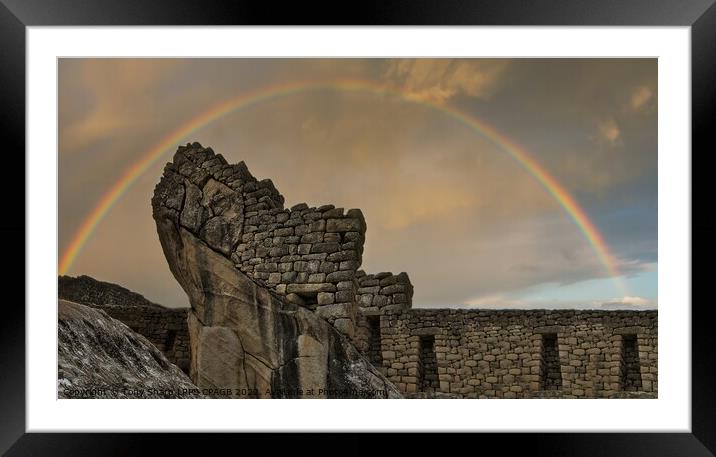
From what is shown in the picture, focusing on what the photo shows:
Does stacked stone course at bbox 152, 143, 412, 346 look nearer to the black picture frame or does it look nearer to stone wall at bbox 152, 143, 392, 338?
stone wall at bbox 152, 143, 392, 338

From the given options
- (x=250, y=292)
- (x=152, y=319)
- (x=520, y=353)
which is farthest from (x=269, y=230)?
(x=152, y=319)

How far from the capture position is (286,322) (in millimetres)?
9836

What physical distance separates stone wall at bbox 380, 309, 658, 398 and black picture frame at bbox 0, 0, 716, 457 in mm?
8803

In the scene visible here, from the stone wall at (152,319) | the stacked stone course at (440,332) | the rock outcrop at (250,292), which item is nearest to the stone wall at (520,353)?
the stacked stone course at (440,332)

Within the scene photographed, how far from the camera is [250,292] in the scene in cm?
1037

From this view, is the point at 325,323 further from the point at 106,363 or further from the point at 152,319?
the point at 152,319

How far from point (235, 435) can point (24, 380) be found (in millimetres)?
1702

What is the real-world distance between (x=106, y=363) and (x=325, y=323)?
480 centimetres

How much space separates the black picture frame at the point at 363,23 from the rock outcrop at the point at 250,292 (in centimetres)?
350

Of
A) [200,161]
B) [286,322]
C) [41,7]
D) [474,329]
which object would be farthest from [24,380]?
[474,329]

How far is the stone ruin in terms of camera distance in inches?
376

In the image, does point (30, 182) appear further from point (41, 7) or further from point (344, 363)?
point (344, 363)

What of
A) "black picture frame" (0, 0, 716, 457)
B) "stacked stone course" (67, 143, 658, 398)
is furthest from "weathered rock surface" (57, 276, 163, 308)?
"black picture frame" (0, 0, 716, 457)

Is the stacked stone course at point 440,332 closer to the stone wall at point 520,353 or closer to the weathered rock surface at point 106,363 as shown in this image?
the stone wall at point 520,353
